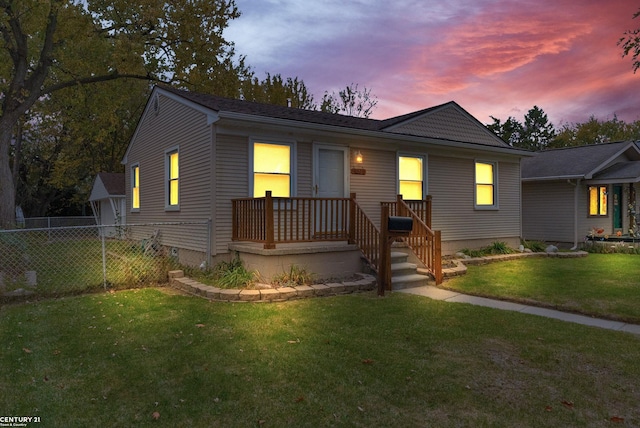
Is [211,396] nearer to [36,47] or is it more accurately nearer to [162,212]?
[162,212]

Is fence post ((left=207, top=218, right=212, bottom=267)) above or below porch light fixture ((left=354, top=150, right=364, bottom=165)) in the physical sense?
below

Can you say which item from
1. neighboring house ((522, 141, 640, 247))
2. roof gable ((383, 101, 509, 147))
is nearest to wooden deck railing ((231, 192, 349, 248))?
roof gable ((383, 101, 509, 147))

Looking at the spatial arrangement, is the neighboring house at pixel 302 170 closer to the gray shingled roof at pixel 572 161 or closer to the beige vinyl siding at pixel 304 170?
the beige vinyl siding at pixel 304 170

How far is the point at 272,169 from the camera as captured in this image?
8.92 metres

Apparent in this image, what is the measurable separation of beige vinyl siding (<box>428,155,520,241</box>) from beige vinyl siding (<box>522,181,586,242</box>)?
356 cm

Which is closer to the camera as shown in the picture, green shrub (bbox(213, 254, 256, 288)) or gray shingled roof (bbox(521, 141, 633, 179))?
green shrub (bbox(213, 254, 256, 288))

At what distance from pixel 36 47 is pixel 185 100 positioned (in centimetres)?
1587

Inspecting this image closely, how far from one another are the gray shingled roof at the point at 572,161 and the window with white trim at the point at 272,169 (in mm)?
10579

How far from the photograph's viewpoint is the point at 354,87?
33.2m

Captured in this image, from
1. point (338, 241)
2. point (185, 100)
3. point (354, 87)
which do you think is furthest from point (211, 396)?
point (354, 87)

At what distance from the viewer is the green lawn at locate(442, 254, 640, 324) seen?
609cm

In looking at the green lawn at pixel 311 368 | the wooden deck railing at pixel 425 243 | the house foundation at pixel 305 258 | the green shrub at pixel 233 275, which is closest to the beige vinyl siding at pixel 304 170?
the house foundation at pixel 305 258

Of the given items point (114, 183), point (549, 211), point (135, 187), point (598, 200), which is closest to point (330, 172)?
point (135, 187)

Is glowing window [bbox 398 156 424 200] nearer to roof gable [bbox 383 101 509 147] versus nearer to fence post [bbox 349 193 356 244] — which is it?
roof gable [bbox 383 101 509 147]
